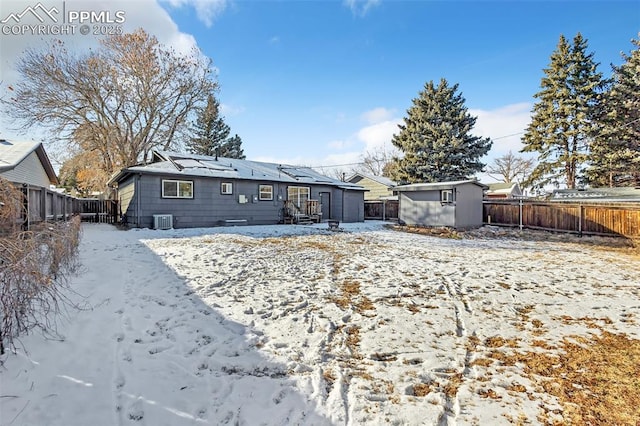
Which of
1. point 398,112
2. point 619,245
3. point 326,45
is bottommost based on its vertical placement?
point 619,245

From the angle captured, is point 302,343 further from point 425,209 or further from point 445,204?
point 425,209

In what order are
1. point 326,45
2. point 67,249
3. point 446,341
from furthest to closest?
point 326,45, point 67,249, point 446,341

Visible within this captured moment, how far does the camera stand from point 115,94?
1905 centimetres

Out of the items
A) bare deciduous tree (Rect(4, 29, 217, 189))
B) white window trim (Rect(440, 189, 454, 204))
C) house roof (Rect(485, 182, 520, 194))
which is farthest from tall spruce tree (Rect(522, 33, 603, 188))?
bare deciduous tree (Rect(4, 29, 217, 189))

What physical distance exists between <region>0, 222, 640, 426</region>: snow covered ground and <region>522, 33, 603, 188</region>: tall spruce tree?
19.3m

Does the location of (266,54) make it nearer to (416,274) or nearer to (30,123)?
(416,274)

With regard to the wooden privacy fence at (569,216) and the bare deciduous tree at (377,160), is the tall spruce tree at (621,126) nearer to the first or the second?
the wooden privacy fence at (569,216)

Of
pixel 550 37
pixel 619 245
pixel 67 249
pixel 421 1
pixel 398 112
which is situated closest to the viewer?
pixel 67 249

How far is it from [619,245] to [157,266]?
14568 mm

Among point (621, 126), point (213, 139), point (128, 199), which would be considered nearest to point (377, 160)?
point (213, 139)

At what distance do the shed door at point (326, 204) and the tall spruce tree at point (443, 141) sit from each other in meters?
8.61

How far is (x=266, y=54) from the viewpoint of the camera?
11.8 metres

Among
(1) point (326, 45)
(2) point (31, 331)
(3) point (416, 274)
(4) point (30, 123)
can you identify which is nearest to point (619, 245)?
(3) point (416, 274)

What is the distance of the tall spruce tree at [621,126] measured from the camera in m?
18.3
